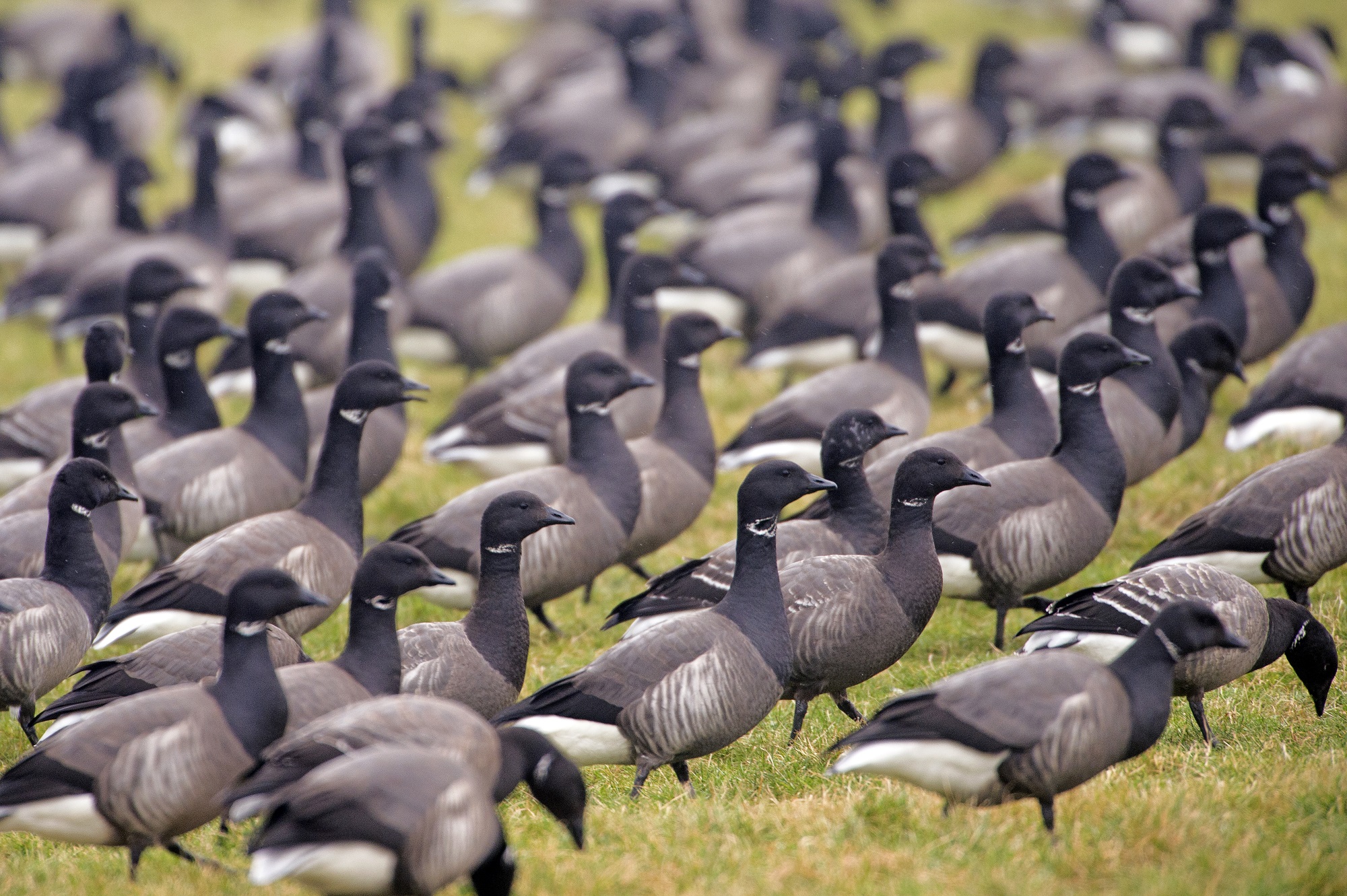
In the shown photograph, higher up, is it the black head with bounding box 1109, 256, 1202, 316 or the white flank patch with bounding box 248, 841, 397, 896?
the black head with bounding box 1109, 256, 1202, 316

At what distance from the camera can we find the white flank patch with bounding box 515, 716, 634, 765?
6148 mm

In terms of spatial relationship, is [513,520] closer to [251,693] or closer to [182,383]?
[251,693]

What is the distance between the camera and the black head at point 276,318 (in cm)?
967

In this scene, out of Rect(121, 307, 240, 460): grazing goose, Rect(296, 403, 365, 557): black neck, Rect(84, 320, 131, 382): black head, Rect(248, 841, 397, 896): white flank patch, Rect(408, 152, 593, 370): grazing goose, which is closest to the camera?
Rect(248, 841, 397, 896): white flank patch

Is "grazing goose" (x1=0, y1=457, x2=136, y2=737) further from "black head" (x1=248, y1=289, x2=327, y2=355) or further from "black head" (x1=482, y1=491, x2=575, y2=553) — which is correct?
"black head" (x1=248, y1=289, x2=327, y2=355)

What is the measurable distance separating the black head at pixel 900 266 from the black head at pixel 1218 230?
6.21ft

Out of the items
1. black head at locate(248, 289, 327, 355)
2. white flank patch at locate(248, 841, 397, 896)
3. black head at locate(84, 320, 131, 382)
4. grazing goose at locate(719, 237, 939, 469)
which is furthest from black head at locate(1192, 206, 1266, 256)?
white flank patch at locate(248, 841, 397, 896)

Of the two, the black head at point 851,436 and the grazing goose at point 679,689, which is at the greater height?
the black head at point 851,436

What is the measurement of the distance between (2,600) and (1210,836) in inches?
207

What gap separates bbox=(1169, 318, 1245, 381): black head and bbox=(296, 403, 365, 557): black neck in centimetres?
520

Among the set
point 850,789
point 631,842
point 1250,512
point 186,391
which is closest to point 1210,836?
point 850,789

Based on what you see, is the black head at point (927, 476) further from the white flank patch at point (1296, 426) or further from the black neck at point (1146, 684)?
the white flank patch at point (1296, 426)

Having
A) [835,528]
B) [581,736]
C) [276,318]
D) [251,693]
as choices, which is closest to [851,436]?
[835,528]

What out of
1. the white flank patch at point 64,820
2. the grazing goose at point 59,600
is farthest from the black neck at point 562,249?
the white flank patch at point 64,820
